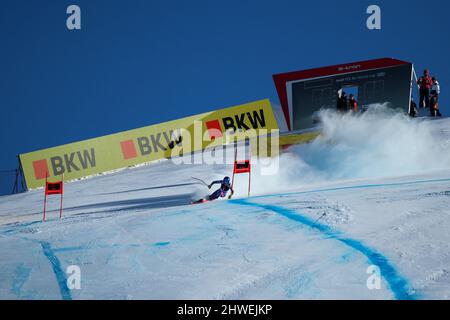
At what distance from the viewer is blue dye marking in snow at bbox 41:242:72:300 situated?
5.57 metres

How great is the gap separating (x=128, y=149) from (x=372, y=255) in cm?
1593

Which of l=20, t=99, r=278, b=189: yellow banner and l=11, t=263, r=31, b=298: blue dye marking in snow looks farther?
l=20, t=99, r=278, b=189: yellow banner

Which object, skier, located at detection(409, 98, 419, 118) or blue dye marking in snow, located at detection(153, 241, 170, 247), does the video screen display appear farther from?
blue dye marking in snow, located at detection(153, 241, 170, 247)

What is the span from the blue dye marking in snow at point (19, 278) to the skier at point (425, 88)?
1534cm

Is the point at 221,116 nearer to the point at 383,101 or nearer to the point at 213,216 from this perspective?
the point at 383,101

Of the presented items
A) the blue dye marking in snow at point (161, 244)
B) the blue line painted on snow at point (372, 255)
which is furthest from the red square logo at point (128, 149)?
the blue dye marking in snow at point (161, 244)

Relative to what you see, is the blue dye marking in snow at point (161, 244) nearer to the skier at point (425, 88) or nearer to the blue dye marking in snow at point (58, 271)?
the blue dye marking in snow at point (58, 271)

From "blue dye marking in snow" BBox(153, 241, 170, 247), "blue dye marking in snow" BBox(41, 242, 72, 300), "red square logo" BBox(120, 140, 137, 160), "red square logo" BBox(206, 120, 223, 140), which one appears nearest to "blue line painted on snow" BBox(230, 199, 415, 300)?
"blue dye marking in snow" BBox(153, 241, 170, 247)

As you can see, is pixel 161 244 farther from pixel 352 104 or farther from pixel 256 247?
pixel 352 104

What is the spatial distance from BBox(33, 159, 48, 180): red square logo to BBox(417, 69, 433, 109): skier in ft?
46.7

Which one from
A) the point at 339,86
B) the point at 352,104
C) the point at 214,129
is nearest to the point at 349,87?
the point at 339,86
